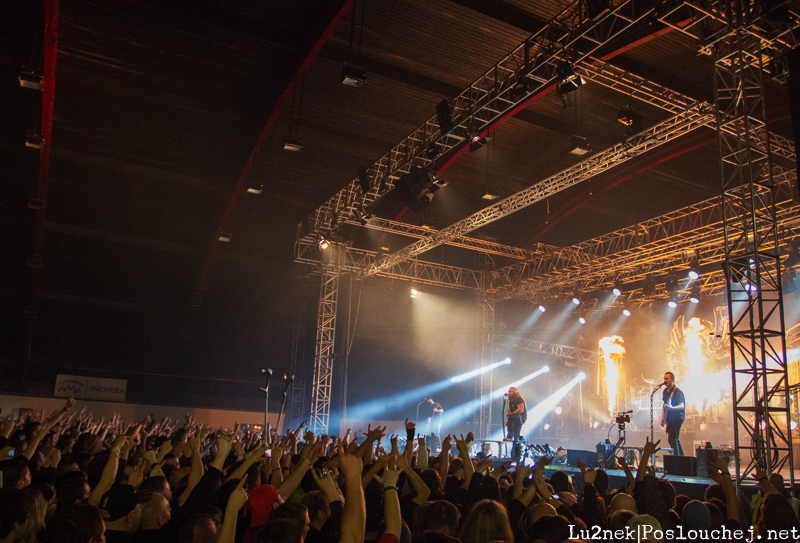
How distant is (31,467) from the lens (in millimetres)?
4145

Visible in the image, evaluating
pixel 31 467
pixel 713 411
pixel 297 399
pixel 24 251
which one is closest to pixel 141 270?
pixel 24 251

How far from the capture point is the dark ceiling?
440 inches

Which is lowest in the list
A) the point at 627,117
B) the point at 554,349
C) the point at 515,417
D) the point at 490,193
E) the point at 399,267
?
Result: the point at 515,417

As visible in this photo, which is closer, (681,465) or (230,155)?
(681,465)

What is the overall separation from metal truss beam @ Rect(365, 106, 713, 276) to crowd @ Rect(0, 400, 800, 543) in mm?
7762

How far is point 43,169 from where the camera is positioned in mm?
13789

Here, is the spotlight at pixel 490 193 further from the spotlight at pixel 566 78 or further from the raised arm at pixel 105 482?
the raised arm at pixel 105 482

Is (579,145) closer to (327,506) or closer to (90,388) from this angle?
(327,506)

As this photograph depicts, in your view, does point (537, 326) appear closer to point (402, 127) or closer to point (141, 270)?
point (402, 127)

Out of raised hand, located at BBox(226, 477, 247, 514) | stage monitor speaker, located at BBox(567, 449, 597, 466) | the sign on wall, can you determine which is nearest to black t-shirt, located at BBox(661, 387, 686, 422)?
stage monitor speaker, located at BBox(567, 449, 597, 466)

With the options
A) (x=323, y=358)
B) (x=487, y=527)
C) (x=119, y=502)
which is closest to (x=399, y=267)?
(x=323, y=358)

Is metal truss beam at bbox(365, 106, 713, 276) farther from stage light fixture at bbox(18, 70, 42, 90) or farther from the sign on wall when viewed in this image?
stage light fixture at bbox(18, 70, 42, 90)

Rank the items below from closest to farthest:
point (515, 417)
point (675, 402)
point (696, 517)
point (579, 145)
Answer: point (696, 517) < point (675, 402) < point (579, 145) < point (515, 417)

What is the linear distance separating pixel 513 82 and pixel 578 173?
338 centimetres
